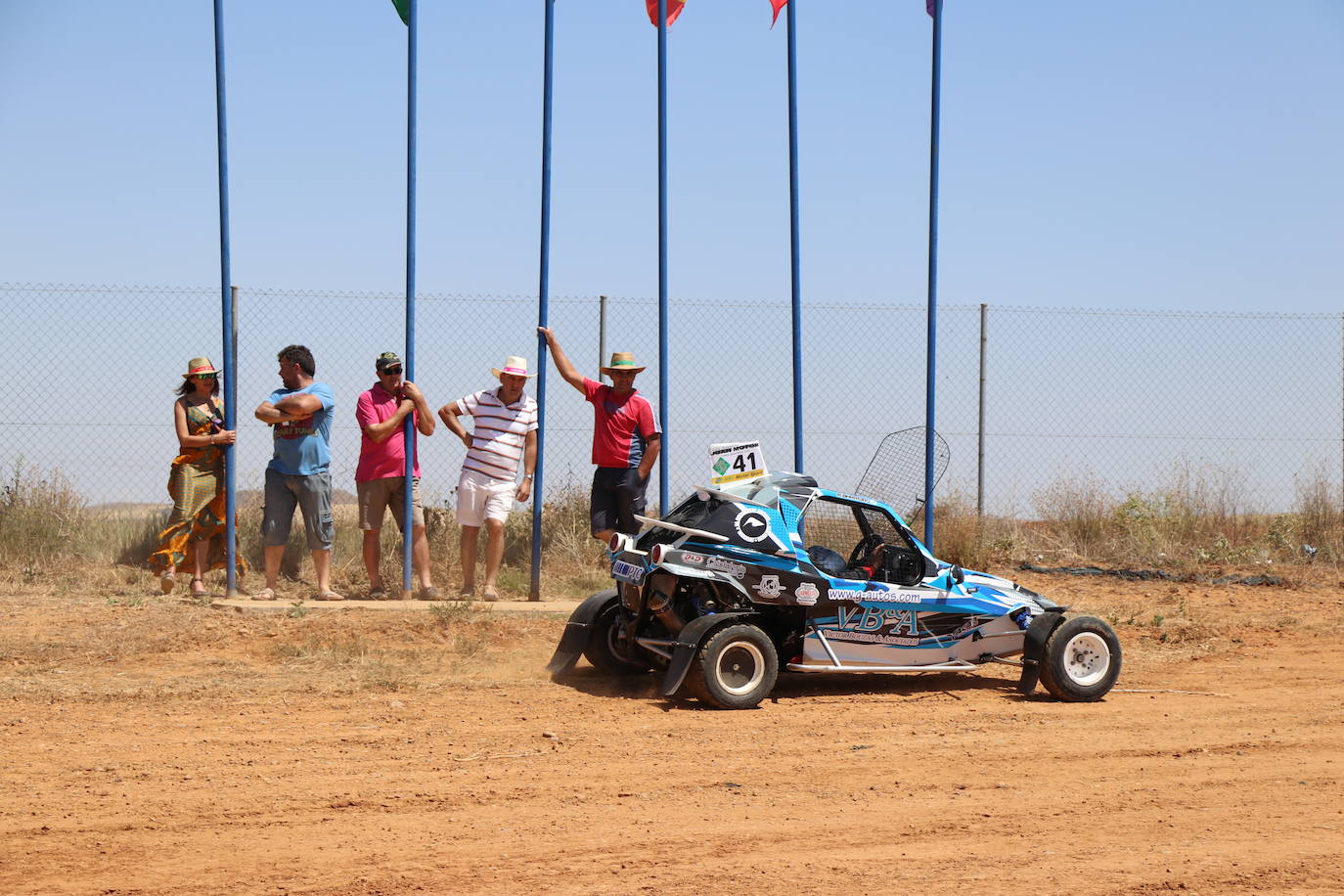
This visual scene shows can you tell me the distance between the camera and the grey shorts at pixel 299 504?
488 inches

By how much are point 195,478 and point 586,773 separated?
663 centimetres

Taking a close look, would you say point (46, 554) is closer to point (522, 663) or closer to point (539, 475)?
point (539, 475)

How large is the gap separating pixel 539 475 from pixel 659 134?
12.0ft

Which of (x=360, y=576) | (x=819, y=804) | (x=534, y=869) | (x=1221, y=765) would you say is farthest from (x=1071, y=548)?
(x=534, y=869)

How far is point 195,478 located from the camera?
12.5 meters

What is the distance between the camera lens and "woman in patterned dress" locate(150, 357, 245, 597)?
12.4 meters

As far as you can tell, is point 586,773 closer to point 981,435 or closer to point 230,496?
point 230,496

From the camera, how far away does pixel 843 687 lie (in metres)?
10.2

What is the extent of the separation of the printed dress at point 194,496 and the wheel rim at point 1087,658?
7.64 metres

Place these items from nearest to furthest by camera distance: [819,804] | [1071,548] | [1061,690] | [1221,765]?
[819,804]
[1221,765]
[1061,690]
[1071,548]

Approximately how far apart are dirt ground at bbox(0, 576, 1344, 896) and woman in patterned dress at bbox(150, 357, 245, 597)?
961mm

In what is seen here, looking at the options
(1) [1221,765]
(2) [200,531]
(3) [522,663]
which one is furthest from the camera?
→ (2) [200,531]

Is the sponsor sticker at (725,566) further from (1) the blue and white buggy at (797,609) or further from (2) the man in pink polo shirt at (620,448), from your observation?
(2) the man in pink polo shirt at (620,448)

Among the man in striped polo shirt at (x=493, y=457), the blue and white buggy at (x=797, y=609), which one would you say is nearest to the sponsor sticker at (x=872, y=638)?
the blue and white buggy at (x=797, y=609)
